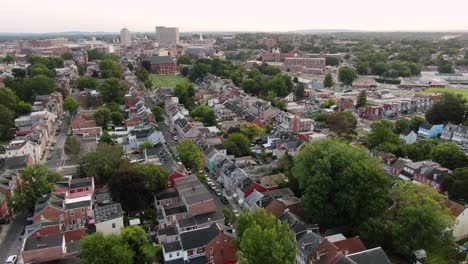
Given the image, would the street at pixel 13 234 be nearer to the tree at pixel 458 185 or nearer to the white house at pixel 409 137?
the tree at pixel 458 185

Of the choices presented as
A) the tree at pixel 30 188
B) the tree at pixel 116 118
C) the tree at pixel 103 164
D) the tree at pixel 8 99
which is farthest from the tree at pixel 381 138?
the tree at pixel 8 99

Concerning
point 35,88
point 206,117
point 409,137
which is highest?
point 35,88

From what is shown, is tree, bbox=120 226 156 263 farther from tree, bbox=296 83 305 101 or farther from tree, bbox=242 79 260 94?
tree, bbox=242 79 260 94

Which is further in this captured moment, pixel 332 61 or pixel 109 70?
pixel 332 61

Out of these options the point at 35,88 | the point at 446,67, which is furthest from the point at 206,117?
the point at 446,67

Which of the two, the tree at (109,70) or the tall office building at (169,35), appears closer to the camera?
the tree at (109,70)

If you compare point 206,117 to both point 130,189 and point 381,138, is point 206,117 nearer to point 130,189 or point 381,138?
point 381,138

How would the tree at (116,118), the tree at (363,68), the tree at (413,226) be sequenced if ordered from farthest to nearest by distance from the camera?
the tree at (363,68)
the tree at (116,118)
the tree at (413,226)
